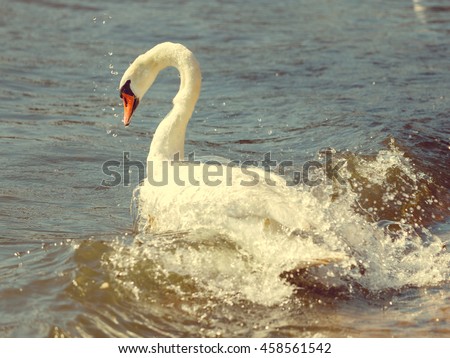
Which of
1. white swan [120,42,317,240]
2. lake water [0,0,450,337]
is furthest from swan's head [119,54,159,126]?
lake water [0,0,450,337]

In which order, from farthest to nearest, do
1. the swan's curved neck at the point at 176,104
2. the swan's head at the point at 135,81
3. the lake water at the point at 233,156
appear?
the swan's head at the point at 135,81
the swan's curved neck at the point at 176,104
the lake water at the point at 233,156

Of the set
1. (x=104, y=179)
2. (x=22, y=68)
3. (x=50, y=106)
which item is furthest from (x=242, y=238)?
(x=22, y=68)

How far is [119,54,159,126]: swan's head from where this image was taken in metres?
8.14

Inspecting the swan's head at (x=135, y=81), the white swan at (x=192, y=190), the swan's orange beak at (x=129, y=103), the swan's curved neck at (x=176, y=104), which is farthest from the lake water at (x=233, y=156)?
the swan's head at (x=135, y=81)

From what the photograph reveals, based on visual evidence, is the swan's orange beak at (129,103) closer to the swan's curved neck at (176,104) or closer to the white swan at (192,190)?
the white swan at (192,190)

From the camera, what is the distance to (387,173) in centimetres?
976

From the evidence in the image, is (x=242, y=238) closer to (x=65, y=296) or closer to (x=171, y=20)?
(x=65, y=296)

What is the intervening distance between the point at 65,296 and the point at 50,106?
638cm

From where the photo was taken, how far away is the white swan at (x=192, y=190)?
21.7 ft

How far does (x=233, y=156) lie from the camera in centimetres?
1055

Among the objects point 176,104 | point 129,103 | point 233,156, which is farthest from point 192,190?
point 233,156

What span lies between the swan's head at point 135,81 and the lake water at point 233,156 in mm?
1087

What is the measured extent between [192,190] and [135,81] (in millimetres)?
1599

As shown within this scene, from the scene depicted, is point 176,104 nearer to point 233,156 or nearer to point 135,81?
point 135,81
